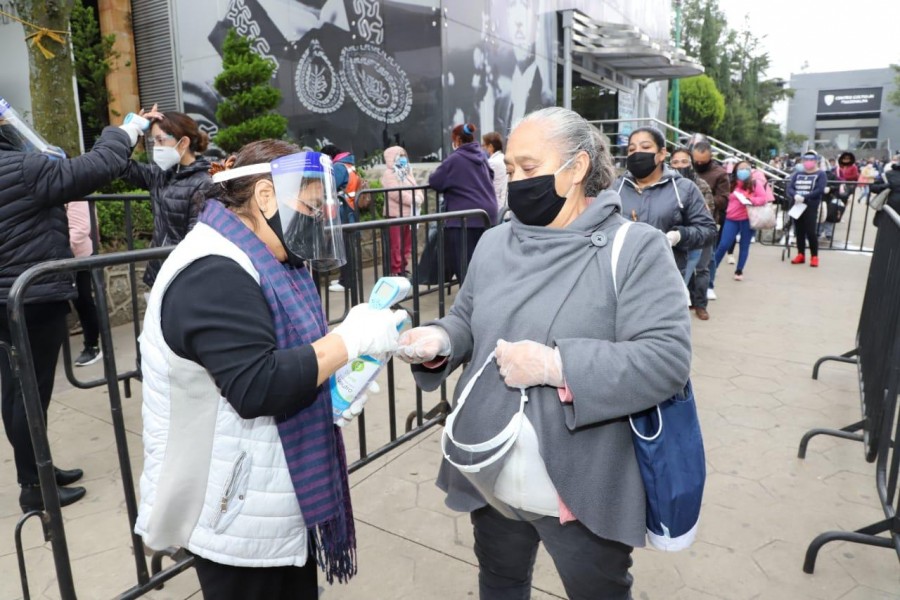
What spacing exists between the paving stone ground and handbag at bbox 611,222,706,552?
3.73ft

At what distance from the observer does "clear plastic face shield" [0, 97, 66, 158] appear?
2914 millimetres

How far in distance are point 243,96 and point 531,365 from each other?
293 inches

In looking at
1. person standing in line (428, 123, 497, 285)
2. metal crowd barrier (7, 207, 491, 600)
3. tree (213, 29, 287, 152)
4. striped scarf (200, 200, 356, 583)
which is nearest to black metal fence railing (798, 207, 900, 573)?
striped scarf (200, 200, 356, 583)

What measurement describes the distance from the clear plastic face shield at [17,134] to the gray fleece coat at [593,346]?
2.56 meters

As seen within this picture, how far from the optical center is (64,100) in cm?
637

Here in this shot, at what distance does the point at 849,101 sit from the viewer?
81.6m

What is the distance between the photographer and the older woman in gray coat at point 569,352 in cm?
157

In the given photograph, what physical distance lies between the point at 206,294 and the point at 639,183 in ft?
13.0

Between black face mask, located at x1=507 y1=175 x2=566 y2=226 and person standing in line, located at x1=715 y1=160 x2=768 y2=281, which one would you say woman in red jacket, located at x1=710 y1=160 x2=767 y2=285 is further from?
black face mask, located at x1=507 y1=175 x2=566 y2=226

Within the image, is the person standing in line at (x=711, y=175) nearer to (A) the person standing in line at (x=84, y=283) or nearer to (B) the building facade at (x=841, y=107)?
(A) the person standing in line at (x=84, y=283)

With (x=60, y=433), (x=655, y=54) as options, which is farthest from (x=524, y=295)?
(x=655, y=54)

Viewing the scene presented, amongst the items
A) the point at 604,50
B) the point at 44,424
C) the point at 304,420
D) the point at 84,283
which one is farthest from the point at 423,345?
the point at 604,50

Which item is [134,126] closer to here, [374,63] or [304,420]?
[304,420]

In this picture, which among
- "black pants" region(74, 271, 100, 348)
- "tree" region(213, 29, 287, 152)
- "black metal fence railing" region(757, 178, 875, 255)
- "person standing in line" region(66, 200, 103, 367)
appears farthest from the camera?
"black metal fence railing" region(757, 178, 875, 255)
